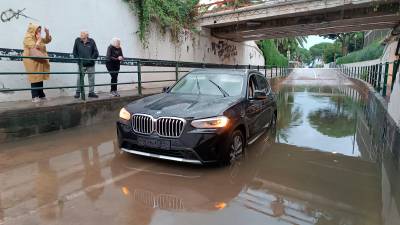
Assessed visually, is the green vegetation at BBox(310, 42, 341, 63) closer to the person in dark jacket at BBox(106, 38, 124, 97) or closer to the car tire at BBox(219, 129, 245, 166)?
the person in dark jacket at BBox(106, 38, 124, 97)

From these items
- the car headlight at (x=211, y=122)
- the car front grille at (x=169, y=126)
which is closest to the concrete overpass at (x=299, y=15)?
the car headlight at (x=211, y=122)

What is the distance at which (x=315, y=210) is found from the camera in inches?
150

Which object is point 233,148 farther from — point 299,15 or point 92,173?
point 299,15

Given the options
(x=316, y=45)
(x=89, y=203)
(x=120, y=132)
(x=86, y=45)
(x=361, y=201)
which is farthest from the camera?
(x=316, y=45)

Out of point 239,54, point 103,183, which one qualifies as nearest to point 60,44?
point 103,183

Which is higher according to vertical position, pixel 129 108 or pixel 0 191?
pixel 129 108

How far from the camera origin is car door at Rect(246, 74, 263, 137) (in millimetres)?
5875

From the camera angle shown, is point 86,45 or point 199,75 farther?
point 86,45

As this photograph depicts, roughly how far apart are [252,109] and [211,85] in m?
0.89

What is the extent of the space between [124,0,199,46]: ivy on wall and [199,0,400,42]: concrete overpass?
189 centimetres

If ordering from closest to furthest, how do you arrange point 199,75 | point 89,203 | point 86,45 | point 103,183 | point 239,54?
1. point 89,203
2. point 103,183
3. point 199,75
4. point 86,45
5. point 239,54

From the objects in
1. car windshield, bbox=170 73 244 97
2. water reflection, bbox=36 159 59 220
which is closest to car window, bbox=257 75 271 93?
car windshield, bbox=170 73 244 97

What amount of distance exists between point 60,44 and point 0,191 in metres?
7.12

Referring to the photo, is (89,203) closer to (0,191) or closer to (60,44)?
(0,191)
